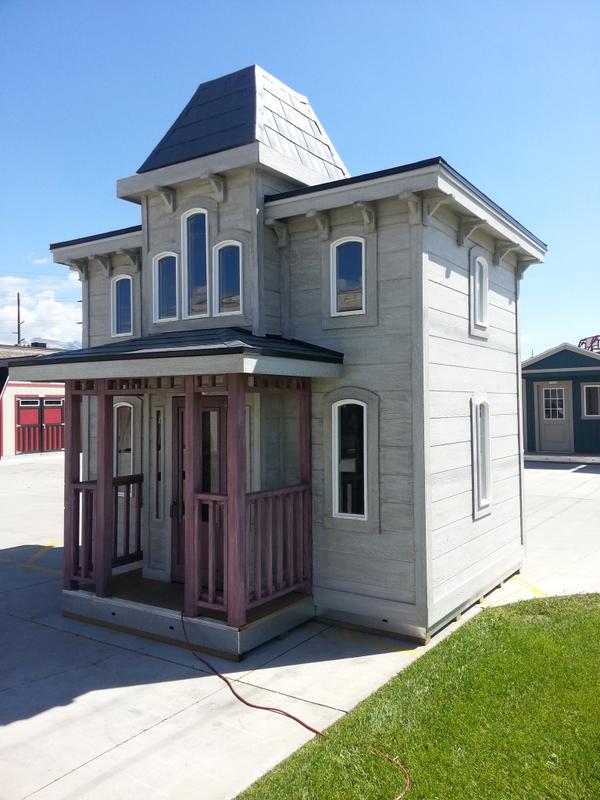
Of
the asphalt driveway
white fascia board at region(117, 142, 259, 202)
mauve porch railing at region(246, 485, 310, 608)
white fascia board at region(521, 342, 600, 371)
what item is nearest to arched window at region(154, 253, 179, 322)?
white fascia board at region(117, 142, 259, 202)

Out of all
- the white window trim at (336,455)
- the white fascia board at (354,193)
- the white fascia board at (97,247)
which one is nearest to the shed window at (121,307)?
the white fascia board at (97,247)

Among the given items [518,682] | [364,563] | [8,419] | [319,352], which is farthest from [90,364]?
[8,419]

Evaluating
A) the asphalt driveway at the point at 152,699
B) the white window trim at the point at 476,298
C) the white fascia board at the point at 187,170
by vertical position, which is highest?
the white fascia board at the point at 187,170

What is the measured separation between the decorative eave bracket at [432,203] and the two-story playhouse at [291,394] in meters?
0.02

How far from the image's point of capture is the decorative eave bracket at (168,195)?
7723mm

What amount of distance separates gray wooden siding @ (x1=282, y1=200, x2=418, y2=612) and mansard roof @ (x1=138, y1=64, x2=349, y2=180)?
138 centimetres

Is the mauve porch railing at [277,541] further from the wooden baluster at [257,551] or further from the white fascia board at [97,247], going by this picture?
the white fascia board at [97,247]

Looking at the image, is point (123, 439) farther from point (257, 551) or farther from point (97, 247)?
point (257, 551)

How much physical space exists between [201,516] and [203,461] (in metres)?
0.67

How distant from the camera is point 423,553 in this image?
6430 mm

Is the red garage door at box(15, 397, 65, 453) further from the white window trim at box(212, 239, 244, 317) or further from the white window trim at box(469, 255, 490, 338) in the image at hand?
the white window trim at box(469, 255, 490, 338)

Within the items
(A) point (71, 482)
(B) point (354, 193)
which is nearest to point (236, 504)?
(A) point (71, 482)

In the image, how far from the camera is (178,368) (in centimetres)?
605

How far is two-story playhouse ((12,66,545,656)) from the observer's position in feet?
21.1
